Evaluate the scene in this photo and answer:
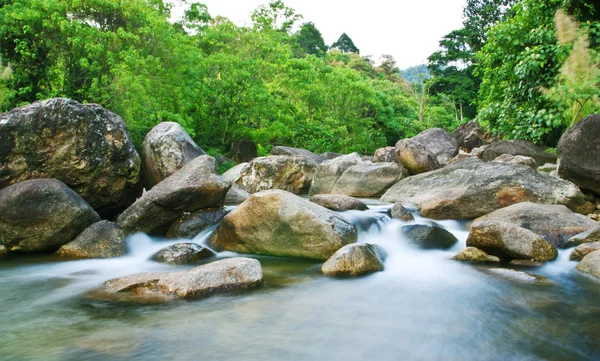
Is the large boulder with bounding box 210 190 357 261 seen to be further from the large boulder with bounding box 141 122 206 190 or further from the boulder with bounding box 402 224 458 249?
the large boulder with bounding box 141 122 206 190

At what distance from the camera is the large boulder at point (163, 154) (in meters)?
10.1

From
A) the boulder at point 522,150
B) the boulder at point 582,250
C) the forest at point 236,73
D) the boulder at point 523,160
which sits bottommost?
the boulder at point 582,250

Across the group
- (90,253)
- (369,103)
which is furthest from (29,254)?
(369,103)

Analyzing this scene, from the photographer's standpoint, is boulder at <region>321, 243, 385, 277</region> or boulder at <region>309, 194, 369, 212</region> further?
boulder at <region>309, 194, 369, 212</region>

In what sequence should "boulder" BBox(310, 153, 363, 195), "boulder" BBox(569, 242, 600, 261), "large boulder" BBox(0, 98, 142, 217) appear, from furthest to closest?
"boulder" BBox(310, 153, 363, 195) < "large boulder" BBox(0, 98, 142, 217) < "boulder" BBox(569, 242, 600, 261)

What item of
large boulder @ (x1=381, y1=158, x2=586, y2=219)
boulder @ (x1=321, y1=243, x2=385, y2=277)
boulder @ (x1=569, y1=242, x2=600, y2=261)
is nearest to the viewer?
boulder @ (x1=321, y1=243, x2=385, y2=277)

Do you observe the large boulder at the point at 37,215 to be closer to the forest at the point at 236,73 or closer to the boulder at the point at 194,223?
the boulder at the point at 194,223

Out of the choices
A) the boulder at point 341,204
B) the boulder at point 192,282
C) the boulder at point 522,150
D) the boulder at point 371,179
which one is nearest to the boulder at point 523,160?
the boulder at point 522,150

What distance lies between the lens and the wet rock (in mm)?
6094

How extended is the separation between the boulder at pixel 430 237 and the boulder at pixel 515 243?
0.89 m

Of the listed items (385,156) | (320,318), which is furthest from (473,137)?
(320,318)

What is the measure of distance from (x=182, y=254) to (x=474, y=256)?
4.16m

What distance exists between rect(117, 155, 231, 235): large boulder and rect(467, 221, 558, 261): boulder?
4373mm

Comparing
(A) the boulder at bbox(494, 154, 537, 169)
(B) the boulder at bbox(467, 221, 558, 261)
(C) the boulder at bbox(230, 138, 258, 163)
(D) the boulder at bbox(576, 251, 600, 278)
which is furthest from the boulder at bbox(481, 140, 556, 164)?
(C) the boulder at bbox(230, 138, 258, 163)
